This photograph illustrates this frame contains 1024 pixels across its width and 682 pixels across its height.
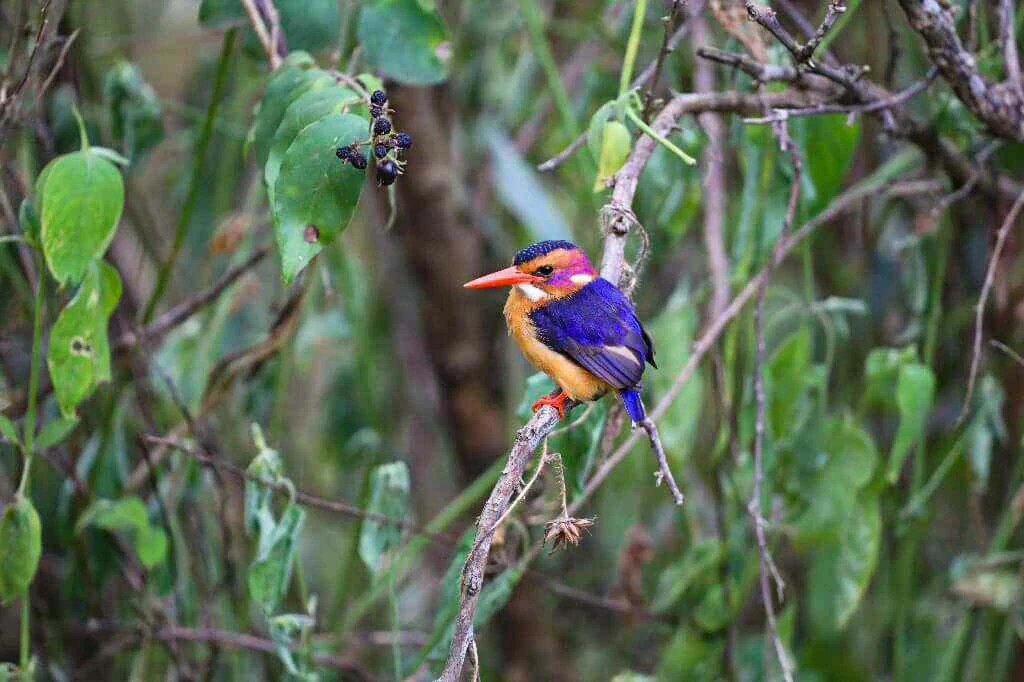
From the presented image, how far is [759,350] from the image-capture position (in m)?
2.01

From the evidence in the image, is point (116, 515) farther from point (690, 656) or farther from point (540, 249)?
point (690, 656)

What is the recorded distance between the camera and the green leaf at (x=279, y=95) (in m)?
1.82

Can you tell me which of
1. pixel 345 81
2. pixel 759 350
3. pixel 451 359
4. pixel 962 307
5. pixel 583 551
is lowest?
pixel 583 551

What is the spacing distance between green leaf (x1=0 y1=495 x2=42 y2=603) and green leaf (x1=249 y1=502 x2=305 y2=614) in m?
0.37

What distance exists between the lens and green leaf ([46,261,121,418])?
181 centimetres

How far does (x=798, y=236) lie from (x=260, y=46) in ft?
4.12

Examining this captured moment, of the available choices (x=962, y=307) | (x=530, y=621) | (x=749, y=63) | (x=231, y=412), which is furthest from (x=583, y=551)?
(x=749, y=63)

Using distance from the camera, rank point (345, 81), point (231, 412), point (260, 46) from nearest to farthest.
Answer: point (345, 81), point (260, 46), point (231, 412)

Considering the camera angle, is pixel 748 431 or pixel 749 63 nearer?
pixel 749 63

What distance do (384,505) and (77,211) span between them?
2.77 feet

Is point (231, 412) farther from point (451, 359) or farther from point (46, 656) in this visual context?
point (46, 656)

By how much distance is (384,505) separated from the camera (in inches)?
86.7

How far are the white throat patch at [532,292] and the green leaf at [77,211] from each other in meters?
0.85

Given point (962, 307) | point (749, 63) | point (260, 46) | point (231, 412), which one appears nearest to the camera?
point (749, 63)
